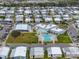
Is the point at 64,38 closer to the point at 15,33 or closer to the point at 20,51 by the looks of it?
the point at 15,33

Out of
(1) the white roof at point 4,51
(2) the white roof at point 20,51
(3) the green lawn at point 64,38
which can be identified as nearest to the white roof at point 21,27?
(3) the green lawn at point 64,38

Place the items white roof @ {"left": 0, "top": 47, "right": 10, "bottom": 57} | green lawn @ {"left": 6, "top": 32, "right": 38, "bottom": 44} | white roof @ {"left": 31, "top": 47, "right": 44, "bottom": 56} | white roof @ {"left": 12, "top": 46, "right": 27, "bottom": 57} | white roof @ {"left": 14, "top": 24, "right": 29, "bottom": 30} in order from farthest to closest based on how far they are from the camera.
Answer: white roof @ {"left": 14, "top": 24, "right": 29, "bottom": 30} → green lawn @ {"left": 6, "top": 32, "right": 38, "bottom": 44} → white roof @ {"left": 31, "top": 47, "right": 44, "bottom": 56} → white roof @ {"left": 0, "top": 47, "right": 10, "bottom": 57} → white roof @ {"left": 12, "top": 46, "right": 27, "bottom": 57}

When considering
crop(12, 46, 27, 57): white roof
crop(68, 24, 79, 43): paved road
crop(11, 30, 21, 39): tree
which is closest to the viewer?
crop(12, 46, 27, 57): white roof

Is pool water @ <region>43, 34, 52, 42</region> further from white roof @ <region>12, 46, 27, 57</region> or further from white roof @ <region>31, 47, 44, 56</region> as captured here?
white roof @ <region>12, 46, 27, 57</region>

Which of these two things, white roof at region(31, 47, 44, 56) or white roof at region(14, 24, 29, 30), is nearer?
white roof at region(31, 47, 44, 56)

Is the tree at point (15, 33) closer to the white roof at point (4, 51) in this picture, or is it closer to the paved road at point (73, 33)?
the white roof at point (4, 51)

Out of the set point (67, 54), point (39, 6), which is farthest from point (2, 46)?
point (39, 6)

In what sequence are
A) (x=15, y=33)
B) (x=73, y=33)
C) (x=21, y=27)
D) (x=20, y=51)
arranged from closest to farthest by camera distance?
(x=20, y=51) → (x=15, y=33) → (x=73, y=33) → (x=21, y=27)

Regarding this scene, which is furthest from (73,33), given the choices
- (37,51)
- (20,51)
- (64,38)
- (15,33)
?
(20,51)

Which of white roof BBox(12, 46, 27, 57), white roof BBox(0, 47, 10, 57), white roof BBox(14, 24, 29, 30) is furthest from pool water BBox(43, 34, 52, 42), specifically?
white roof BBox(0, 47, 10, 57)
